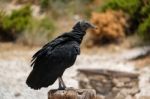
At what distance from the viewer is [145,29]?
2217cm

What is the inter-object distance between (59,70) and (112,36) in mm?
12235

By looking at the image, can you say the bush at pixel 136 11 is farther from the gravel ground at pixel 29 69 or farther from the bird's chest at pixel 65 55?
the bird's chest at pixel 65 55

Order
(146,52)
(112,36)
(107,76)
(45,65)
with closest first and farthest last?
(45,65)
(107,76)
(146,52)
(112,36)

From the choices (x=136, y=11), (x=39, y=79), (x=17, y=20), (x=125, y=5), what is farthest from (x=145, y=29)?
(x=39, y=79)

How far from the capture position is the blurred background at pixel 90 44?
17562mm

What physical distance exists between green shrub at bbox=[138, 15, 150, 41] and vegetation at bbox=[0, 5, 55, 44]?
3408mm

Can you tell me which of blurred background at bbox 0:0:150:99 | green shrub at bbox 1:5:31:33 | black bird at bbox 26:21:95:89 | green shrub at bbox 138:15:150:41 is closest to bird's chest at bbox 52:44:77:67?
black bird at bbox 26:21:95:89

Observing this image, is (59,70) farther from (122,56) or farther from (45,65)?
(122,56)

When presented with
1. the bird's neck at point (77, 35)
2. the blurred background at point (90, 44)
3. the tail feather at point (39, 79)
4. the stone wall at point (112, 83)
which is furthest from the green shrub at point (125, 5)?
the tail feather at point (39, 79)

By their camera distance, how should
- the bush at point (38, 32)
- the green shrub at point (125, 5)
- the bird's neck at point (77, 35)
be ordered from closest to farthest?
the bird's neck at point (77, 35) < the green shrub at point (125, 5) < the bush at point (38, 32)

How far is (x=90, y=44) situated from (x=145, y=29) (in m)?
2.14

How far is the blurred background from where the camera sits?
1756 cm

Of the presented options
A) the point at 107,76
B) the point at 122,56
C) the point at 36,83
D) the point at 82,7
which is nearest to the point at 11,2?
the point at 82,7

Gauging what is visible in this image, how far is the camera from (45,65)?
445 inches
